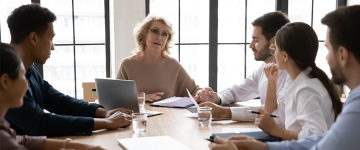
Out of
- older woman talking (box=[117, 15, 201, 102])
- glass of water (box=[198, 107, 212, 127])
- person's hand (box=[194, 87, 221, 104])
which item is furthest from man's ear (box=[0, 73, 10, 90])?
older woman talking (box=[117, 15, 201, 102])

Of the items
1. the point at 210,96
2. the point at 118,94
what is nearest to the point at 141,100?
the point at 118,94

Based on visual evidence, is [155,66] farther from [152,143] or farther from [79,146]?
[79,146]

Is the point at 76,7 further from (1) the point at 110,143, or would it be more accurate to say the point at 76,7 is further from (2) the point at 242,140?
(2) the point at 242,140

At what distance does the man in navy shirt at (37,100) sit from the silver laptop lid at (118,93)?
0.24ft

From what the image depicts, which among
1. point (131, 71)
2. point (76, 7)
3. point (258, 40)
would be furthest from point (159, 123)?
point (76, 7)

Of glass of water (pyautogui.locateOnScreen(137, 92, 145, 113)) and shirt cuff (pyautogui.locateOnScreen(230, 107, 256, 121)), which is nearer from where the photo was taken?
shirt cuff (pyautogui.locateOnScreen(230, 107, 256, 121))

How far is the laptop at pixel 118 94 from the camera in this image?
188cm

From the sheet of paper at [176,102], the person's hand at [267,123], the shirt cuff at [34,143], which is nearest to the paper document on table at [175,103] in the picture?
the sheet of paper at [176,102]

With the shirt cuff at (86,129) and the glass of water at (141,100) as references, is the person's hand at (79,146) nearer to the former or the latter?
the shirt cuff at (86,129)

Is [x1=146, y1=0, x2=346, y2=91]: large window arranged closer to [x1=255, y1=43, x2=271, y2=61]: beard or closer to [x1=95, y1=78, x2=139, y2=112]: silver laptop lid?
[x1=255, y1=43, x2=271, y2=61]: beard

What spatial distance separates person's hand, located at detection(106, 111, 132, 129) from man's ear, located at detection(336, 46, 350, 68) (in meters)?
1.04

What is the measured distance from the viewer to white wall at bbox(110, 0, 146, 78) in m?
3.71

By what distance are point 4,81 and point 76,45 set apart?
9.79 ft

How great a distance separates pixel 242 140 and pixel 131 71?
177 centimetres
